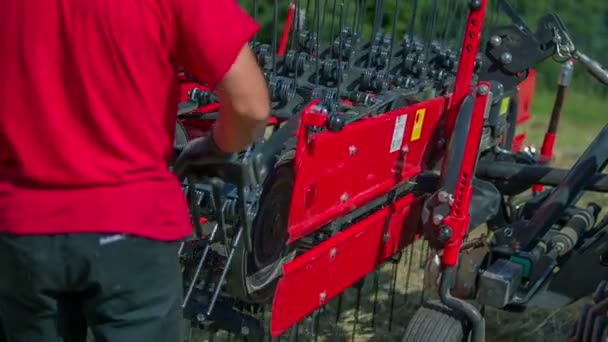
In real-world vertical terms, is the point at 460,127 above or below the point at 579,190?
above

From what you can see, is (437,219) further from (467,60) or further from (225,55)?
(225,55)

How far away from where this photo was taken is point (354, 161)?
2.88 meters

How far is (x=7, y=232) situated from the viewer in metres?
1.87

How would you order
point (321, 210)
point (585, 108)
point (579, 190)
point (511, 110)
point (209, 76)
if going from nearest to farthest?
point (209, 76) < point (321, 210) < point (579, 190) < point (511, 110) < point (585, 108)

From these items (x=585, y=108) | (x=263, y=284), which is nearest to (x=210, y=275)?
(x=263, y=284)

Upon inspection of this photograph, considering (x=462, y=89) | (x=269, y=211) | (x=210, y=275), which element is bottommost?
(x=210, y=275)

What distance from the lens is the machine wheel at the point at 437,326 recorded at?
120 inches

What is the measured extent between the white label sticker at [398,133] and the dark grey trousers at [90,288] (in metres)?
1.17

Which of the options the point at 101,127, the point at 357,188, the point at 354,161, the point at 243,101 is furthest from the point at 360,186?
the point at 101,127

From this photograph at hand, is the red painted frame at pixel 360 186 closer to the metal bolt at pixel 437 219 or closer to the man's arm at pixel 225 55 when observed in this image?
the metal bolt at pixel 437 219

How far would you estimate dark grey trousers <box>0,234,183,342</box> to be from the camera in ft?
6.08

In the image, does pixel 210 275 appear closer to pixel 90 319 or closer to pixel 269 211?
pixel 269 211

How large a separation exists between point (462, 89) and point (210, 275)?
96 cm

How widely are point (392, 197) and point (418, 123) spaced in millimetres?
269
